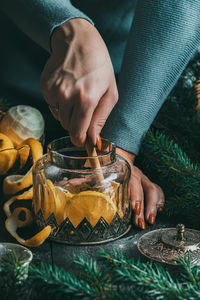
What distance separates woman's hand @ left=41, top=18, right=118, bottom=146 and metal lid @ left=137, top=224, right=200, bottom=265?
7.3 inches

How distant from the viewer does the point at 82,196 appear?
62cm

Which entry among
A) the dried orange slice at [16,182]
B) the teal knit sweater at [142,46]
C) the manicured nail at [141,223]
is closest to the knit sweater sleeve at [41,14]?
the teal knit sweater at [142,46]

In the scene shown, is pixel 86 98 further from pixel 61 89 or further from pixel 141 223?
pixel 141 223

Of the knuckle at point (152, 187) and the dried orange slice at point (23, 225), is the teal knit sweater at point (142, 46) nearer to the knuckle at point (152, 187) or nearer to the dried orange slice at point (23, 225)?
the knuckle at point (152, 187)

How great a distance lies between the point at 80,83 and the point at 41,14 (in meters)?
0.24

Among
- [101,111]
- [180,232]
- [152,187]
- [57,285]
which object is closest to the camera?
[57,285]

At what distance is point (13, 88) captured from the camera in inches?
45.2

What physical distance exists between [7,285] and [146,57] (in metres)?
0.54

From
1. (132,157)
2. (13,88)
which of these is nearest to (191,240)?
(132,157)

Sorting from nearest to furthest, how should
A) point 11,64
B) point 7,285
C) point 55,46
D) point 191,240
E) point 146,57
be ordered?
1. point 7,285
2. point 191,240
3. point 55,46
4. point 146,57
5. point 11,64

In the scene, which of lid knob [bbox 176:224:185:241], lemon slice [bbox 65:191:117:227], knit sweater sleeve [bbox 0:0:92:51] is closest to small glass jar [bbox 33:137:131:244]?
lemon slice [bbox 65:191:117:227]

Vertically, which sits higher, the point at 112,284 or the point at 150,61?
the point at 150,61

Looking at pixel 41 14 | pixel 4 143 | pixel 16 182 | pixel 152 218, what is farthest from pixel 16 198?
pixel 41 14

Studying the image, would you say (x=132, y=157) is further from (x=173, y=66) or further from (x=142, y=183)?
(x=173, y=66)
